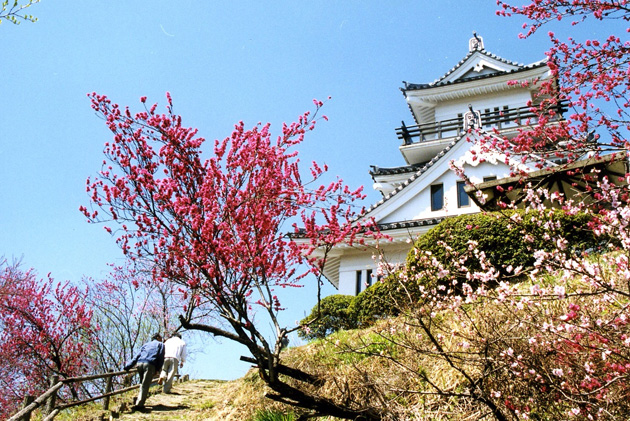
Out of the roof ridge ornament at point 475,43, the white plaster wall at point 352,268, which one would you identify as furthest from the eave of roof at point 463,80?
the white plaster wall at point 352,268

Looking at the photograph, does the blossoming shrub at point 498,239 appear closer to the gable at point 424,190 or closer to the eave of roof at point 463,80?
the gable at point 424,190

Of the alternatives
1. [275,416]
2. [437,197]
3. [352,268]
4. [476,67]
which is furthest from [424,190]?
[476,67]

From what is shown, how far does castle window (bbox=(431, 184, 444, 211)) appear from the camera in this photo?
17.5 meters

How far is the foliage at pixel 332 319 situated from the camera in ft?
44.6

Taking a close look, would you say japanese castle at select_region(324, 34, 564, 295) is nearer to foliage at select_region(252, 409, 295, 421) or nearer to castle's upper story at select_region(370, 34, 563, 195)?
castle's upper story at select_region(370, 34, 563, 195)

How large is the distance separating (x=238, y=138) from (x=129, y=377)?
11.0m

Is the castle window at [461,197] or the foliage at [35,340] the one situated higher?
the castle window at [461,197]

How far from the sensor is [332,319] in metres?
14.5

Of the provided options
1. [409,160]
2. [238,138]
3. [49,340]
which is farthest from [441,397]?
[409,160]

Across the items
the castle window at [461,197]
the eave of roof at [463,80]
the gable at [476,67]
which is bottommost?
the castle window at [461,197]

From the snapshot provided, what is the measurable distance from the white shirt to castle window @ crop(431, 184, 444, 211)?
10.1 meters

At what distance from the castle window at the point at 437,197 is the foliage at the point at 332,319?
5172mm

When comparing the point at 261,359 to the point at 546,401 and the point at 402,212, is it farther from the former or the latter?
the point at 402,212

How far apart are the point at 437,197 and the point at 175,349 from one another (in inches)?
424
